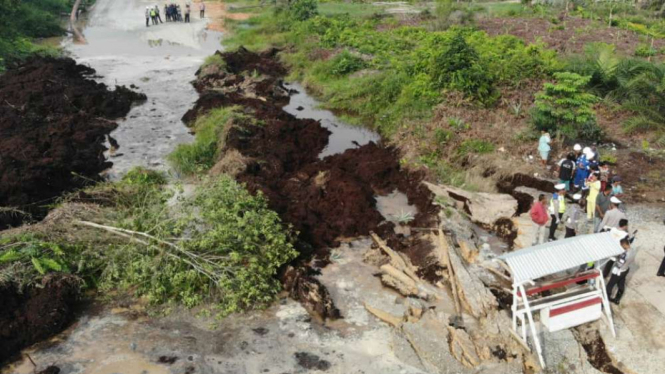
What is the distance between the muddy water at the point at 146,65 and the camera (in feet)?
55.4

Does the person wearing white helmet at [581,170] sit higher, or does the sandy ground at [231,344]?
the person wearing white helmet at [581,170]

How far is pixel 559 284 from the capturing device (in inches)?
313

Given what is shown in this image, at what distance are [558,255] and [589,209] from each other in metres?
3.93

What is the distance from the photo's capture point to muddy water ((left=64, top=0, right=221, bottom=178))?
55.4 ft

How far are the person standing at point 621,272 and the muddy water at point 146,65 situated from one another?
1161 cm

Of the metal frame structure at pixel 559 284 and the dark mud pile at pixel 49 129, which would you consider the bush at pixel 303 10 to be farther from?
the metal frame structure at pixel 559 284

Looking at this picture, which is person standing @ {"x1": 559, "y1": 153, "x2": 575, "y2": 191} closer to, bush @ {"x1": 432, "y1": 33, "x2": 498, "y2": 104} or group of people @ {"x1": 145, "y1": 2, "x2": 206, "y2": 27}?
bush @ {"x1": 432, "y1": 33, "x2": 498, "y2": 104}

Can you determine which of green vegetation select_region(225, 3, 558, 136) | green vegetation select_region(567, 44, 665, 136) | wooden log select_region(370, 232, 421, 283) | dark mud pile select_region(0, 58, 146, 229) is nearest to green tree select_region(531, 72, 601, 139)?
green vegetation select_region(567, 44, 665, 136)

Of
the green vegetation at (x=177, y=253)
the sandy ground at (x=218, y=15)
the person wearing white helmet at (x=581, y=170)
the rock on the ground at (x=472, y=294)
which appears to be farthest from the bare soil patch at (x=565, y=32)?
the green vegetation at (x=177, y=253)

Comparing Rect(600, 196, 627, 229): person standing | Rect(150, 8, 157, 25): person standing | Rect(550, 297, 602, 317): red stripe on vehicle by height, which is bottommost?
Rect(550, 297, 602, 317): red stripe on vehicle

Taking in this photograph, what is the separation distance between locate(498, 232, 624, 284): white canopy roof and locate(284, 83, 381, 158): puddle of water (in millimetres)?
9332

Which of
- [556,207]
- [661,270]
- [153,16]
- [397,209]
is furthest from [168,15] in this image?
[661,270]

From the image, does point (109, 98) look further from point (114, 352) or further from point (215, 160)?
point (114, 352)

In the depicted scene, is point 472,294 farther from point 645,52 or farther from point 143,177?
point 645,52
